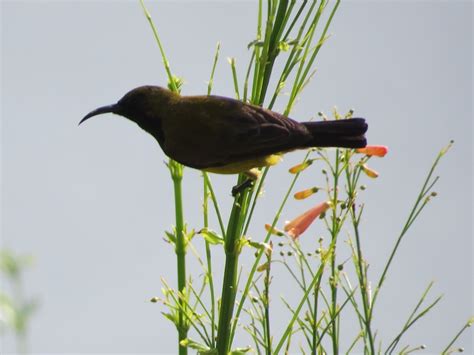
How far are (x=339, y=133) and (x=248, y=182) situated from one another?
454mm

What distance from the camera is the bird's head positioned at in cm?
332

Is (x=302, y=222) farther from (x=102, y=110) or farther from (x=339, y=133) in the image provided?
(x=102, y=110)

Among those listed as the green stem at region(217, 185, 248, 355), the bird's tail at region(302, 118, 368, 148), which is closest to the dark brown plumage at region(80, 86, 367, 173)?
the bird's tail at region(302, 118, 368, 148)

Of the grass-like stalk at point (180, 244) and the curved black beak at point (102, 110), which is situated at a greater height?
the curved black beak at point (102, 110)

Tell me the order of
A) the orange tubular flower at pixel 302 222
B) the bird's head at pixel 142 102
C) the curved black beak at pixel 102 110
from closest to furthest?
the orange tubular flower at pixel 302 222, the curved black beak at pixel 102 110, the bird's head at pixel 142 102

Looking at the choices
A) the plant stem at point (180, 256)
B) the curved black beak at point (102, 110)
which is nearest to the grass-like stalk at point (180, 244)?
the plant stem at point (180, 256)

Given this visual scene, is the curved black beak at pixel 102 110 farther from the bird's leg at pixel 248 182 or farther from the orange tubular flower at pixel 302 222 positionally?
the orange tubular flower at pixel 302 222

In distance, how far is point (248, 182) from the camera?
8.38 feet

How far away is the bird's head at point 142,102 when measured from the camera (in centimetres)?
332

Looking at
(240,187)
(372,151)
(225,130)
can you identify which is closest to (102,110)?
(225,130)

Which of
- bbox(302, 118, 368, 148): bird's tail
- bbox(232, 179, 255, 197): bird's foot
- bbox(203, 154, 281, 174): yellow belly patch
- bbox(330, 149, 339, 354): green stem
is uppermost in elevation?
bbox(302, 118, 368, 148): bird's tail

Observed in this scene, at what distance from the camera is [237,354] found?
2178 mm

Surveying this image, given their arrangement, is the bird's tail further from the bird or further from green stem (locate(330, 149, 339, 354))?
green stem (locate(330, 149, 339, 354))

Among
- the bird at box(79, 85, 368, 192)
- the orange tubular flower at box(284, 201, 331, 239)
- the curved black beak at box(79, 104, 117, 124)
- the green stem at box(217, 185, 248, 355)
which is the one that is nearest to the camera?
the green stem at box(217, 185, 248, 355)
